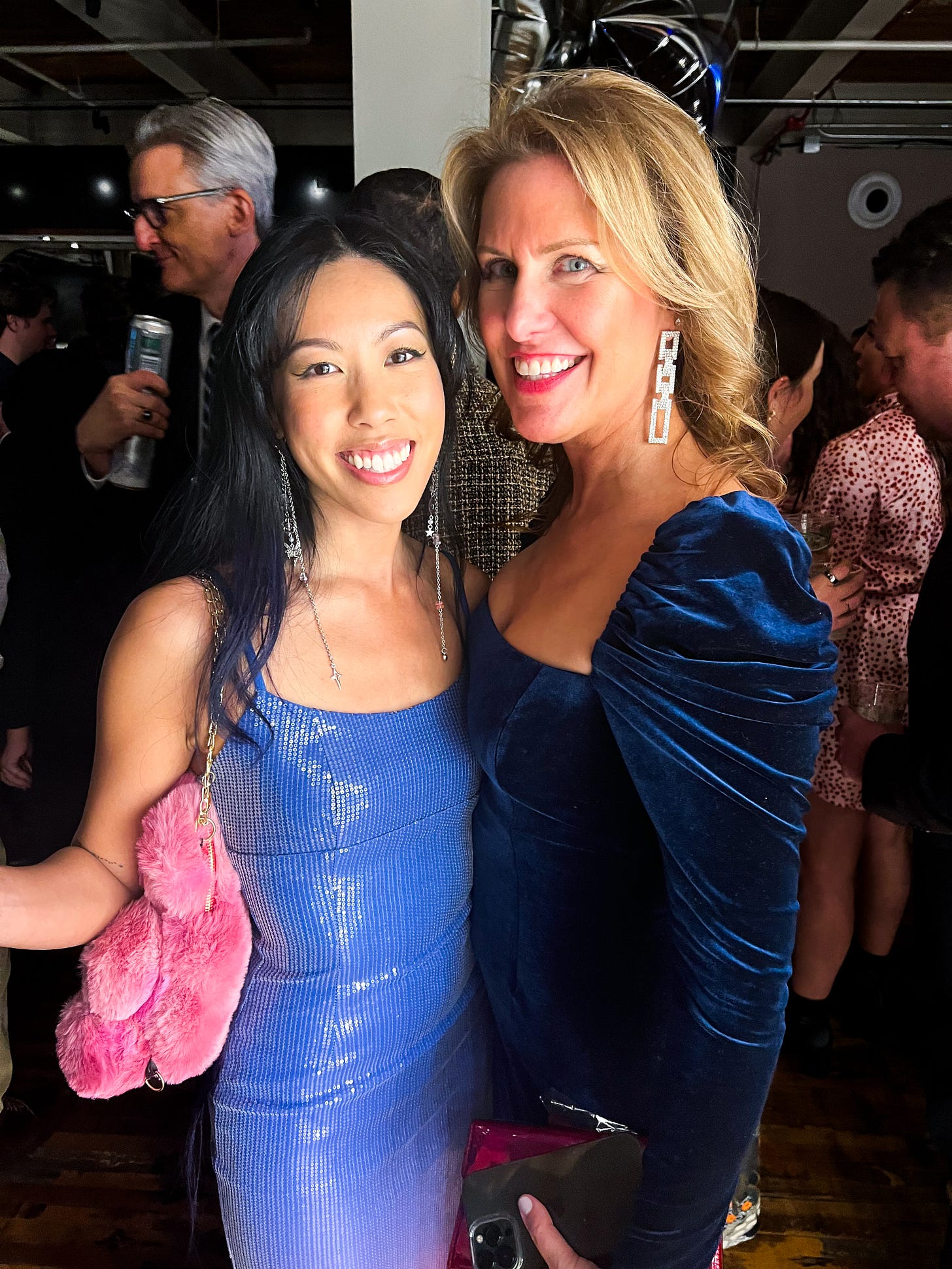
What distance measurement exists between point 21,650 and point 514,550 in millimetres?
1209

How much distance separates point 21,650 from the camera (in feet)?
7.32

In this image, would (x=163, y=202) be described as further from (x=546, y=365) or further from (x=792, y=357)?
(x=792, y=357)

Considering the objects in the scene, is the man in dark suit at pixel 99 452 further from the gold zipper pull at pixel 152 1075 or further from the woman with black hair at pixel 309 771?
the gold zipper pull at pixel 152 1075

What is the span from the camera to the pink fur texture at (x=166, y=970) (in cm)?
114

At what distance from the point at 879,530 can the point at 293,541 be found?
1.75 meters

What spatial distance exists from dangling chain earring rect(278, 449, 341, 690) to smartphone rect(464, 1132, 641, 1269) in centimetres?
60

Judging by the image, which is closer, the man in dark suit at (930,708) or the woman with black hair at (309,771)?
the woman with black hair at (309,771)

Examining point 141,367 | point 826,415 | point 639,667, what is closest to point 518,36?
point 826,415

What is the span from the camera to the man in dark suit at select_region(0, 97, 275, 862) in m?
1.87

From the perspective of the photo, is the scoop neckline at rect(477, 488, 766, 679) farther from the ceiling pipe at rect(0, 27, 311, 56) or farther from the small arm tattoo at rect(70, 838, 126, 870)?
the ceiling pipe at rect(0, 27, 311, 56)

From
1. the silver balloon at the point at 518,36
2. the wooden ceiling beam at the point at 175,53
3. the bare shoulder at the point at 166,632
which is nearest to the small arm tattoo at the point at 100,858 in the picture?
the bare shoulder at the point at 166,632

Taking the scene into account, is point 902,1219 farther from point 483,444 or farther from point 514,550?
point 483,444

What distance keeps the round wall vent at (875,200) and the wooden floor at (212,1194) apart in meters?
5.62

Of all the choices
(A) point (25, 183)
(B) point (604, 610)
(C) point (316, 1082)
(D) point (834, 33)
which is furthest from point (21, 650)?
(A) point (25, 183)
